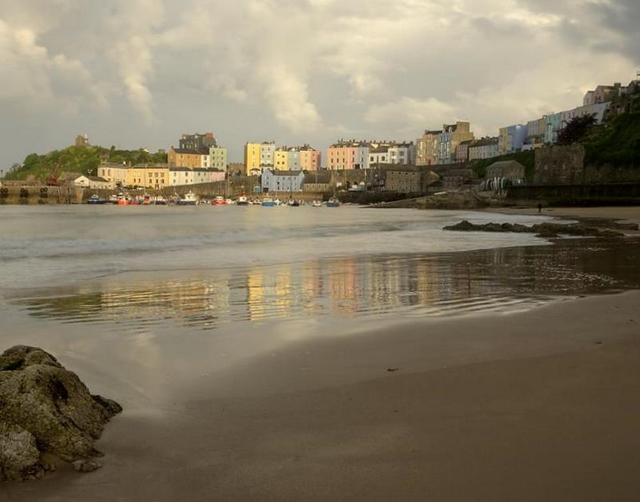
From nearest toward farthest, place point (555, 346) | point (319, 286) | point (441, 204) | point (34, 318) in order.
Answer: point (555, 346), point (34, 318), point (319, 286), point (441, 204)

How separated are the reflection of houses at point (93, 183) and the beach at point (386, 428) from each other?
15802 centimetres

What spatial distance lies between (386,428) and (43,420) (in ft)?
6.94

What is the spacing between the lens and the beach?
330cm

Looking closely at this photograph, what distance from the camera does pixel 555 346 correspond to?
635cm

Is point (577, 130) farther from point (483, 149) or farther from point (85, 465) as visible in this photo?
point (85, 465)

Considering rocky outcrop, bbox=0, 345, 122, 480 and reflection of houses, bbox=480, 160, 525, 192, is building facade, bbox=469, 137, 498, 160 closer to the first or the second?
reflection of houses, bbox=480, 160, 525, 192

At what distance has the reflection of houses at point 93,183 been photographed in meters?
155

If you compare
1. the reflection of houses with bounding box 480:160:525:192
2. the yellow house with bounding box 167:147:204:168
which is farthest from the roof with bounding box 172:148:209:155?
the reflection of houses with bounding box 480:160:525:192

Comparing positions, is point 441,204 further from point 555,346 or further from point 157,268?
point 555,346

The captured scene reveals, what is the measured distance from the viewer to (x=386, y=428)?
409cm

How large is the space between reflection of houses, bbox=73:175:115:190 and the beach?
518 ft

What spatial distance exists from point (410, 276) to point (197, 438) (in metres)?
9.43

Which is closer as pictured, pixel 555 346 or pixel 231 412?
pixel 231 412

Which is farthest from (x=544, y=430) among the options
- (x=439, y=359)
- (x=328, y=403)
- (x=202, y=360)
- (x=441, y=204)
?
(x=441, y=204)
